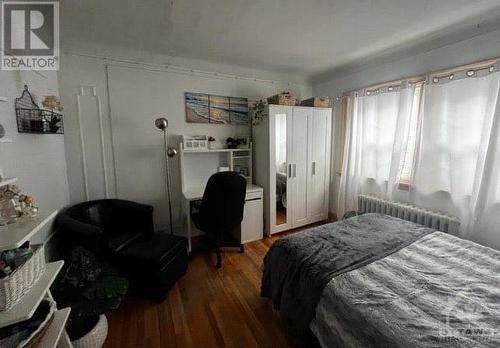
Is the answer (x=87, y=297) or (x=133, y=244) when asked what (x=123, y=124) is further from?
(x=87, y=297)

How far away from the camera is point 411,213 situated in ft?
8.34

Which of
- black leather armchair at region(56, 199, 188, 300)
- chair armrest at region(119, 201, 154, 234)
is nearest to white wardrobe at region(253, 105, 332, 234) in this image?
black leather armchair at region(56, 199, 188, 300)

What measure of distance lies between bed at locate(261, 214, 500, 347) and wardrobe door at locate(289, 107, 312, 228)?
1329 millimetres

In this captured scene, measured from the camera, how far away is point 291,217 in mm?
3316

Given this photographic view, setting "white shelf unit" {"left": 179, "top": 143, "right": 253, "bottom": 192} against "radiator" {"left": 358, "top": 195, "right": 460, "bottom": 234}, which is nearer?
"radiator" {"left": 358, "top": 195, "right": 460, "bottom": 234}

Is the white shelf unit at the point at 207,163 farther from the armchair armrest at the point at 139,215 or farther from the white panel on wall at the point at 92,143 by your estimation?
the white panel on wall at the point at 92,143

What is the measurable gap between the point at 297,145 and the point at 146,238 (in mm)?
2294

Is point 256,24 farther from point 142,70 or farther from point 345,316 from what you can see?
point 345,316

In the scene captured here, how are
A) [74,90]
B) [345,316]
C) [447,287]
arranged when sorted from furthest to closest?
[74,90] → [447,287] → [345,316]

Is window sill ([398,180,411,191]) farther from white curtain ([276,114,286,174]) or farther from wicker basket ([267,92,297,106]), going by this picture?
wicker basket ([267,92,297,106])

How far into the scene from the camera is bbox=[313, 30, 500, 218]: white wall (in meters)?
2.06

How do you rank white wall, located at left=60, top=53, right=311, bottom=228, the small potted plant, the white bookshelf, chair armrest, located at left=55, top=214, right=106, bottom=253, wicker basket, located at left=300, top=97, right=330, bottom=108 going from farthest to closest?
wicker basket, located at left=300, top=97, right=330, bottom=108, white wall, located at left=60, top=53, right=311, bottom=228, chair armrest, located at left=55, top=214, right=106, bottom=253, the small potted plant, the white bookshelf

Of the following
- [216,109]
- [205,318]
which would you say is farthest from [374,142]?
[205,318]

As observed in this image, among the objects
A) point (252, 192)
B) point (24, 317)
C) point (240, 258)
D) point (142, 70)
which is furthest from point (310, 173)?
point (24, 317)
